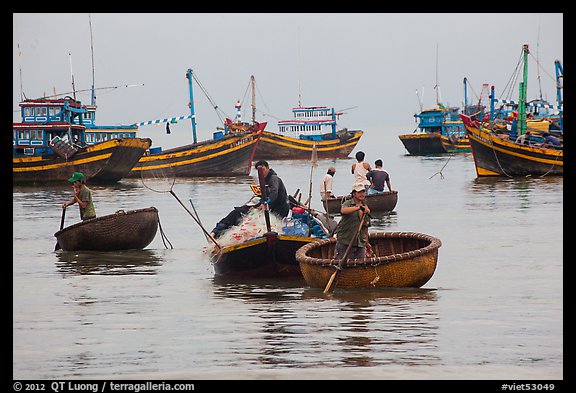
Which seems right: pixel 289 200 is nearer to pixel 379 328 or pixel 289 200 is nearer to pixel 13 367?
pixel 379 328

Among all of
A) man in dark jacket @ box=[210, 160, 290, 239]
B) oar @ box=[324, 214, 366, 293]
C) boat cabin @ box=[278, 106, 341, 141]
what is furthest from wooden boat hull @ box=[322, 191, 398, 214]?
boat cabin @ box=[278, 106, 341, 141]

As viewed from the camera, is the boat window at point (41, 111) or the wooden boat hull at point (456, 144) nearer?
the boat window at point (41, 111)

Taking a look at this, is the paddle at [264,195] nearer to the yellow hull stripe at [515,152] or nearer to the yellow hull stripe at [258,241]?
the yellow hull stripe at [258,241]

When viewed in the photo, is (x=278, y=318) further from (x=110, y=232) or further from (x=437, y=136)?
(x=437, y=136)

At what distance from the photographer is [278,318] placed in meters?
11.2

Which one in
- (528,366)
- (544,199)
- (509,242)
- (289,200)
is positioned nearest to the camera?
(528,366)

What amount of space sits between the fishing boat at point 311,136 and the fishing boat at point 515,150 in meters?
31.9

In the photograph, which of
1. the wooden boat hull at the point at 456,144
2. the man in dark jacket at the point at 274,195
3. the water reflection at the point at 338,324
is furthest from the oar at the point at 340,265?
the wooden boat hull at the point at 456,144

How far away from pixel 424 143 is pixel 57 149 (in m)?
45.4

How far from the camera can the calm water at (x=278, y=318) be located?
A: 8766 mm

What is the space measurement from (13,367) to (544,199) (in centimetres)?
2475

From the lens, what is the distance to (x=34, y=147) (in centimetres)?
4312

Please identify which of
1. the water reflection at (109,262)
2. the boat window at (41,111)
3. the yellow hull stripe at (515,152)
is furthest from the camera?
A: the boat window at (41,111)
